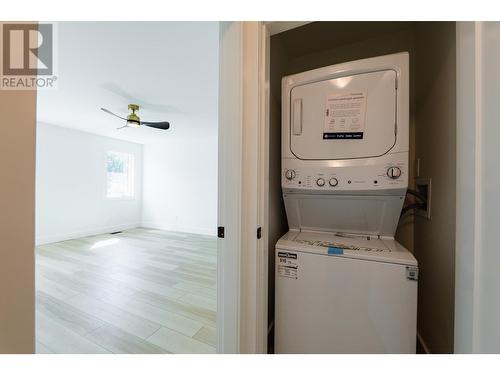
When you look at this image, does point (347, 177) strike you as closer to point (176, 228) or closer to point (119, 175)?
point (176, 228)

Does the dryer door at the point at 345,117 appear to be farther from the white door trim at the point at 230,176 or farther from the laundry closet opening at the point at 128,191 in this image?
the laundry closet opening at the point at 128,191

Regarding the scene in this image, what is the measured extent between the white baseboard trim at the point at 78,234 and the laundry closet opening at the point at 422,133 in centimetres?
447

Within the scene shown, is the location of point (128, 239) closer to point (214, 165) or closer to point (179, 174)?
point (179, 174)

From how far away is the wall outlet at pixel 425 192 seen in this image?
1.23m

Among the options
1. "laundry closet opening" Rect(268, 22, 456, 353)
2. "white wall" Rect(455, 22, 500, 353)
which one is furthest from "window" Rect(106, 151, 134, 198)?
"white wall" Rect(455, 22, 500, 353)

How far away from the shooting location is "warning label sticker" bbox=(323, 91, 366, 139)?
1052 mm

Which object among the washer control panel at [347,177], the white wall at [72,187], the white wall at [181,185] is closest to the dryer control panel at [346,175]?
the washer control panel at [347,177]

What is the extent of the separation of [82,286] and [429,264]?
10.2ft

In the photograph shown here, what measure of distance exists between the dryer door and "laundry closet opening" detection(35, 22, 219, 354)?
971mm

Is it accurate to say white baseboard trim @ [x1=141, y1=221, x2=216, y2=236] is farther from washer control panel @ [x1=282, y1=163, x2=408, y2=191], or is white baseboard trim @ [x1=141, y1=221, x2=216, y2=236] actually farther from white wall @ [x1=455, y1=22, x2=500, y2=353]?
white wall @ [x1=455, y1=22, x2=500, y2=353]

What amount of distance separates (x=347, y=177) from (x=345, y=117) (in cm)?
32

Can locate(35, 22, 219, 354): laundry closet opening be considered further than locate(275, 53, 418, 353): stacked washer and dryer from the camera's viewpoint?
Yes
